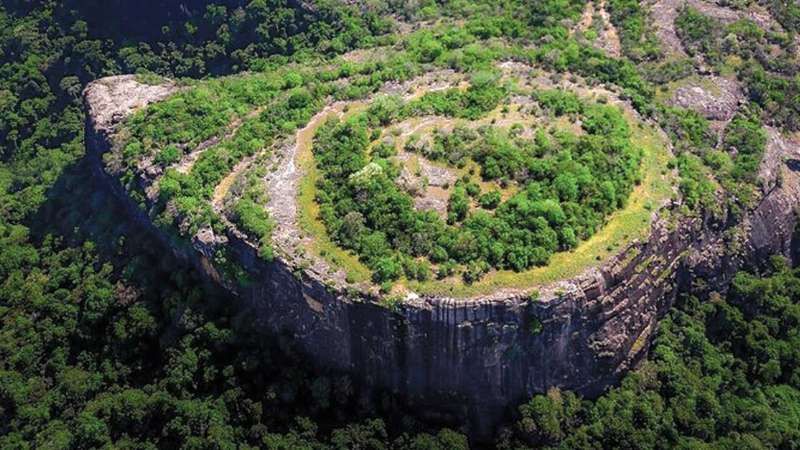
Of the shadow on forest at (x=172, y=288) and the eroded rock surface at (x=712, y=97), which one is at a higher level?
the eroded rock surface at (x=712, y=97)

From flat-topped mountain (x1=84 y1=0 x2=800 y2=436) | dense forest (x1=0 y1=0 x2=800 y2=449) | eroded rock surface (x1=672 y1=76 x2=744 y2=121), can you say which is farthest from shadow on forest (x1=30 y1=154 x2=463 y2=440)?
eroded rock surface (x1=672 y1=76 x2=744 y2=121)

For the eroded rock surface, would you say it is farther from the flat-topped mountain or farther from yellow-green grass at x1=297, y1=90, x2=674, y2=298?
yellow-green grass at x1=297, y1=90, x2=674, y2=298

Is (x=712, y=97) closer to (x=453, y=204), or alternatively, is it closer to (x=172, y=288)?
(x=453, y=204)

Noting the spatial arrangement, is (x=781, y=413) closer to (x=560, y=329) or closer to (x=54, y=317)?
(x=560, y=329)

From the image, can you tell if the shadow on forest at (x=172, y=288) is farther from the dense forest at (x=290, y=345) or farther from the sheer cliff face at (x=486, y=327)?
the sheer cliff face at (x=486, y=327)

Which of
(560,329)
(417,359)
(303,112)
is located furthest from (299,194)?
(560,329)

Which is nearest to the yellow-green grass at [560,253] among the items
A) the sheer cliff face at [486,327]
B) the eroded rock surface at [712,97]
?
the sheer cliff face at [486,327]
